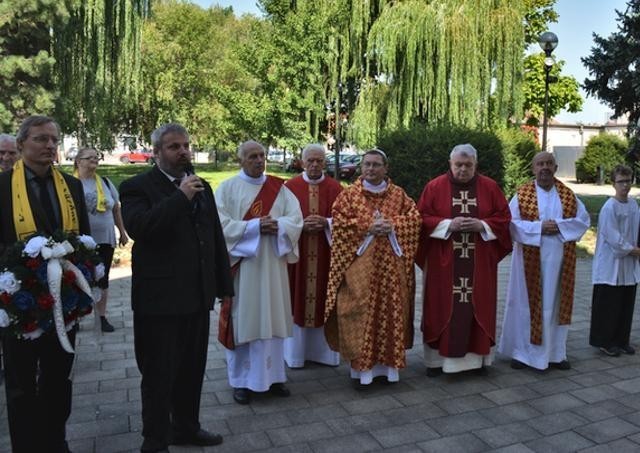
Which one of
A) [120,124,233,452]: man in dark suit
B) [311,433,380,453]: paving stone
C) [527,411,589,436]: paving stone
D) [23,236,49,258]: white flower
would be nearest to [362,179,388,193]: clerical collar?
[120,124,233,452]: man in dark suit

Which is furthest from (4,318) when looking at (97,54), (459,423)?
(97,54)

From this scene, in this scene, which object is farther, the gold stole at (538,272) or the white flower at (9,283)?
the gold stole at (538,272)

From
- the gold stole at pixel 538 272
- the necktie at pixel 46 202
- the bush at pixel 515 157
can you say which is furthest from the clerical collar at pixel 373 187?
the bush at pixel 515 157

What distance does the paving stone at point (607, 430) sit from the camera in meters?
4.04

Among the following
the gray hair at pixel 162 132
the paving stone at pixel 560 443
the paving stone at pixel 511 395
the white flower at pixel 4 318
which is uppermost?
the gray hair at pixel 162 132

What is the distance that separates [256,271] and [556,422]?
2.54 m

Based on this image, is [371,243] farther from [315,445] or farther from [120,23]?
[120,23]

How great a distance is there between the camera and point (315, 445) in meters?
3.91

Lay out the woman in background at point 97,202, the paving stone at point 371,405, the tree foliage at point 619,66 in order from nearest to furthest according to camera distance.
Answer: the paving stone at point 371,405, the woman in background at point 97,202, the tree foliage at point 619,66

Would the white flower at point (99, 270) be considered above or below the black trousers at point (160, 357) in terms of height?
above

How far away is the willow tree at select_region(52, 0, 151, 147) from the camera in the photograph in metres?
19.9

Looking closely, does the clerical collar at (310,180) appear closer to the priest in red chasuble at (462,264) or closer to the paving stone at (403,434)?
the priest in red chasuble at (462,264)

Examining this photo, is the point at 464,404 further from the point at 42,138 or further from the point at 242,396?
the point at 42,138

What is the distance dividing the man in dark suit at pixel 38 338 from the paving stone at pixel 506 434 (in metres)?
2.76
